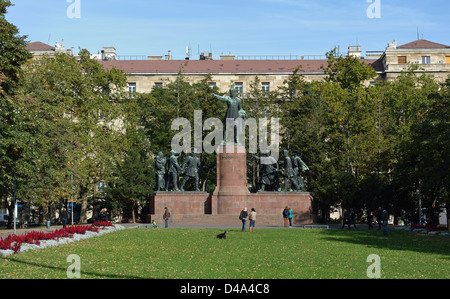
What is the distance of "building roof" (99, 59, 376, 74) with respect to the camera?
279 feet

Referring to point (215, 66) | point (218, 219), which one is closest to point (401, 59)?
point (215, 66)

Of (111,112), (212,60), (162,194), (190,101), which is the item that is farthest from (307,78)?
(162,194)

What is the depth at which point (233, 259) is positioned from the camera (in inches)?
795

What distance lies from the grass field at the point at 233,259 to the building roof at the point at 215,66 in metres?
57.4

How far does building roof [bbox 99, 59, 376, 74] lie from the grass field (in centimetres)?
5744

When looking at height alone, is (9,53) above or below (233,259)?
above

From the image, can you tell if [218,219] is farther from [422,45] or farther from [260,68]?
[422,45]

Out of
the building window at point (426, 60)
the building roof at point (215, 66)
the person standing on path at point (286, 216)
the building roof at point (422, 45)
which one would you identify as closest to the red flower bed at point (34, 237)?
the person standing on path at point (286, 216)

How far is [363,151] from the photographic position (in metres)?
57.5

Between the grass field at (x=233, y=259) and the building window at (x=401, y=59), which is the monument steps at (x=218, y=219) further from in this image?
the building window at (x=401, y=59)

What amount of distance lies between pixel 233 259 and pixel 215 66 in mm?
68498

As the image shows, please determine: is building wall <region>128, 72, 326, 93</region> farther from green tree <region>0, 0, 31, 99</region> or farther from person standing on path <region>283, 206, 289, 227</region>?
green tree <region>0, 0, 31, 99</region>

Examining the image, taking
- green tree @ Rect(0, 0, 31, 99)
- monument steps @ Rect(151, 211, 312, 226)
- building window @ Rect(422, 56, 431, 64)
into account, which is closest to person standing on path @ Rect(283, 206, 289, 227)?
monument steps @ Rect(151, 211, 312, 226)
